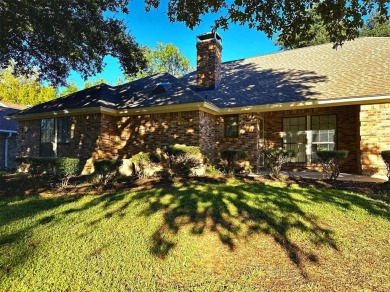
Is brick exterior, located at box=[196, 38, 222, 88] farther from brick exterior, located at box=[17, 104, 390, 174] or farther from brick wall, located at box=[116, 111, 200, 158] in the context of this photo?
brick wall, located at box=[116, 111, 200, 158]

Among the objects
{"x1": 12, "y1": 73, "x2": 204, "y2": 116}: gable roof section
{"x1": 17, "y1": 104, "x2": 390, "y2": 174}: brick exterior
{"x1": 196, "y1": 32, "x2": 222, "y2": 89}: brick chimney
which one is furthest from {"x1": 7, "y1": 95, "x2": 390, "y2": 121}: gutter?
{"x1": 196, "y1": 32, "x2": 222, "y2": 89}: brick chimney

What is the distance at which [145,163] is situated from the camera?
969 centimetres

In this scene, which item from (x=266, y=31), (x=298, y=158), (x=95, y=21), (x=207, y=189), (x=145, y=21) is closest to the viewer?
(x=207, y=189)

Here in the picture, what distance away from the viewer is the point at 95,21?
965cm

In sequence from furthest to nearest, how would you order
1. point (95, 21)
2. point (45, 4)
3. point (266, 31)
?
1. point (95, 21)
2. point (45, 4)
3. point (266, 31)

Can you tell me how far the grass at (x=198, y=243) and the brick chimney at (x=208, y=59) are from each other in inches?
337

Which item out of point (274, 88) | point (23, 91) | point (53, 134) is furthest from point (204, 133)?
point (23, 91)

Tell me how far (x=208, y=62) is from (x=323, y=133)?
6.65m

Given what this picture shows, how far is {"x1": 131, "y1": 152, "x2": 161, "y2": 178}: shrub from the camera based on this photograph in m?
9.52

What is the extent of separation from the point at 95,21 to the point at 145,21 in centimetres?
939

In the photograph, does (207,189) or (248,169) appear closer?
(207,189)

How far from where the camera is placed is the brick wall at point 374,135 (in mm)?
9570

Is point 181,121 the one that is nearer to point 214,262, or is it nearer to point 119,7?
point 119,7

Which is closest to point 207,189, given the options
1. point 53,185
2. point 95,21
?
point 53,185
